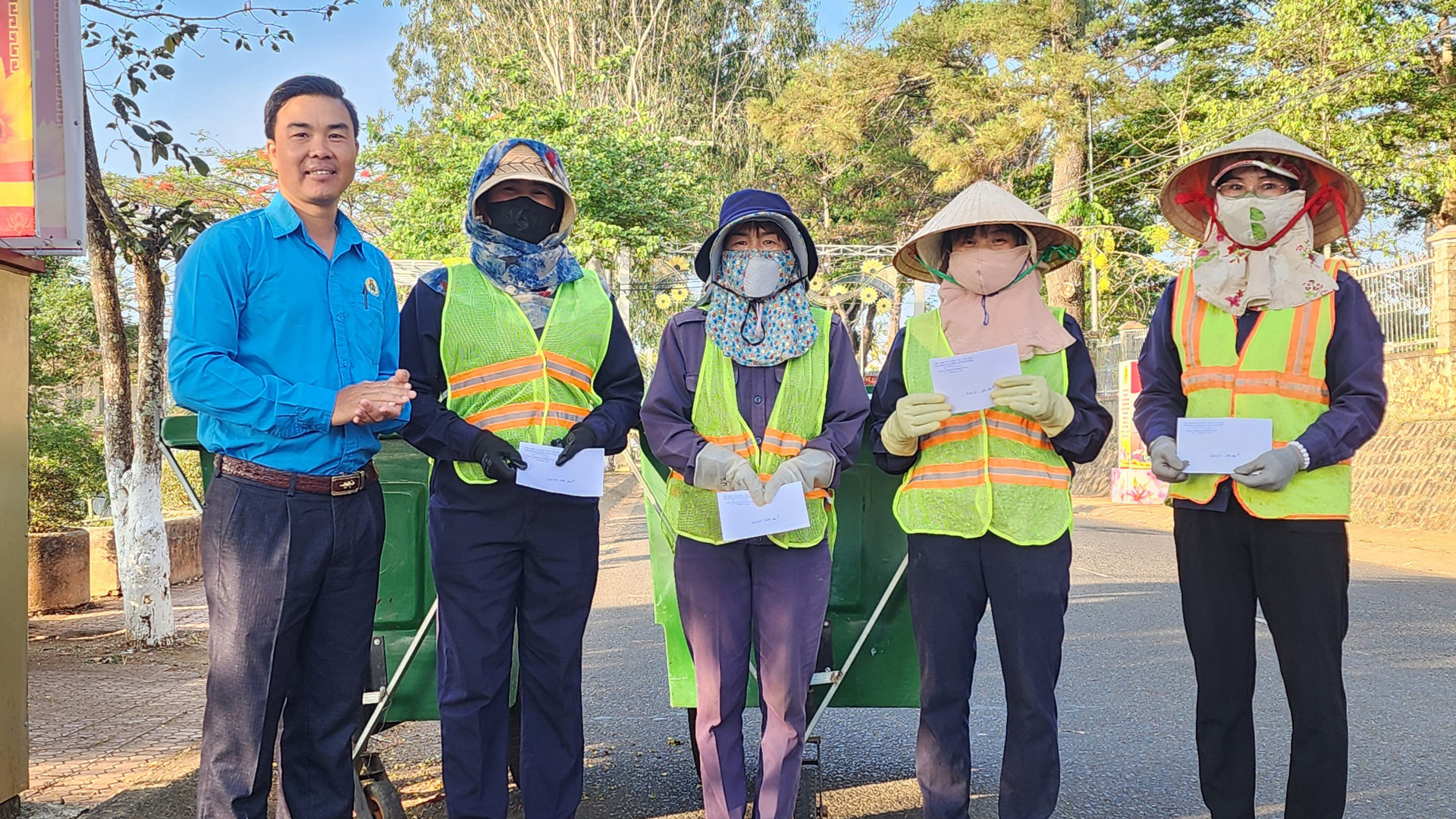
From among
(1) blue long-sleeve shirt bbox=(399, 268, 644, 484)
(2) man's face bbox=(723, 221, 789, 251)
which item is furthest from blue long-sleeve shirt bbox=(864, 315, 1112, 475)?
(1) blue long-sleeve shirt bbox=(399, 268, 644, 484)

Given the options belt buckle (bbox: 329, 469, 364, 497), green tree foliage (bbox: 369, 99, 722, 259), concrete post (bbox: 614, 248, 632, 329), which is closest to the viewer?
belt buckle (bbox: 329, 469, 364, 497)

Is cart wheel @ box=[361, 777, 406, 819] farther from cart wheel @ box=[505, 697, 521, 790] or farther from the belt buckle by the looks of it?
the belt buckle

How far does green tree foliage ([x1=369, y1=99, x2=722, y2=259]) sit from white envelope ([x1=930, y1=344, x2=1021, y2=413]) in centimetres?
1551

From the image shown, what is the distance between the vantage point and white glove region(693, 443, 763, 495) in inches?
129

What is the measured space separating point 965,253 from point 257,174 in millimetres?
19134

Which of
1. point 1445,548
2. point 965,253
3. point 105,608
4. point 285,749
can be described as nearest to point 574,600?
point 285,749

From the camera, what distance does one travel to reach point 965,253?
11.6ft

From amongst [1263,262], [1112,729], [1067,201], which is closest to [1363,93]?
[1067,201]

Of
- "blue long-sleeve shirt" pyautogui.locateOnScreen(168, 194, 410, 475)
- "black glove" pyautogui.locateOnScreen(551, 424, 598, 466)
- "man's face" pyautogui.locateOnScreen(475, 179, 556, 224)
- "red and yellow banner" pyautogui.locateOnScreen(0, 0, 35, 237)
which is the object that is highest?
"red and yellow banner" pyautogui.locateOnScreen(0, 0, 35, 237)

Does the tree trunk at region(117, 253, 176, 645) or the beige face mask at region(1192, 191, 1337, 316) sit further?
the tree trunk at region(117, 253, 176, 645)

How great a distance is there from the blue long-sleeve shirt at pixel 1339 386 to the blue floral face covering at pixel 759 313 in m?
1.10

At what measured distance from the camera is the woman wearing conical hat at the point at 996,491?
332 cm

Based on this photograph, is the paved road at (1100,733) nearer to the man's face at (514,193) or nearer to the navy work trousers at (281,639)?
the navy work trousers at (281,639)

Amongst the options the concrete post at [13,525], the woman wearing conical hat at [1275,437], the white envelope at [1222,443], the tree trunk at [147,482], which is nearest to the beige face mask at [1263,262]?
the woman wearing conical hat at [1275,437]
